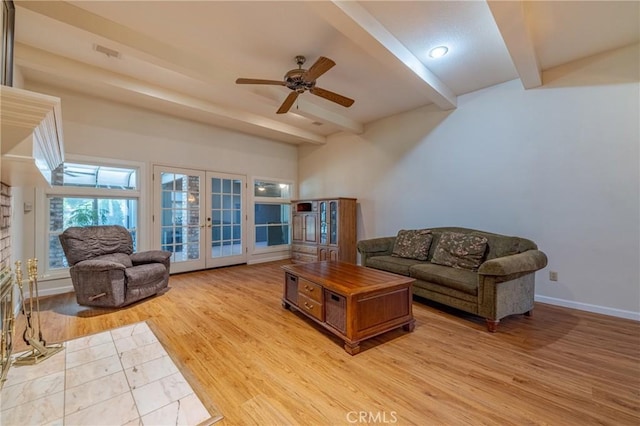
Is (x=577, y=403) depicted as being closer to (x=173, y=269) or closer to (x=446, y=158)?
(x=446, y=158)

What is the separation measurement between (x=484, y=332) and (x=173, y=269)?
470 cm

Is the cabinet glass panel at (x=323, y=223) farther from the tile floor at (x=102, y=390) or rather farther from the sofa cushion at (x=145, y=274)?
the tile floor at (x=102, y=390)

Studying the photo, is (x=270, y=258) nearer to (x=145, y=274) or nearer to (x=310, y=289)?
(x=145, y=274)

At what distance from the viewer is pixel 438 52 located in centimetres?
296

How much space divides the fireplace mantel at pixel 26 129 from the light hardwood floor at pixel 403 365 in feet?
5.38

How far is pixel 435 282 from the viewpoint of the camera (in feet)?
9.93

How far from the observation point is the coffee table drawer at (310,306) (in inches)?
99.7

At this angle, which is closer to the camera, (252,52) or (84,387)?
(84,387)

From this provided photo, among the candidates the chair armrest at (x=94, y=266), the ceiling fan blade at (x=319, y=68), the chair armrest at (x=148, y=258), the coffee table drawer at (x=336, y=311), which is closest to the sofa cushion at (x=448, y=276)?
the coffee table drawer at (x=336, y=311)

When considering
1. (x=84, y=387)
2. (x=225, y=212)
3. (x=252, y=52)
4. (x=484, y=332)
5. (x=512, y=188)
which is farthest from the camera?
(x=225, y=212)

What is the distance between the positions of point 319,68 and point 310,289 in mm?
2115

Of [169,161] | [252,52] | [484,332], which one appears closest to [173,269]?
[169,161]

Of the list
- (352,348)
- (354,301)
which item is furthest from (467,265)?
(352,348)

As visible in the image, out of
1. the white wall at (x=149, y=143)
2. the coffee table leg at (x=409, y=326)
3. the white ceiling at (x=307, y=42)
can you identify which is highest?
the white ceiling at (x=307, y=42)
